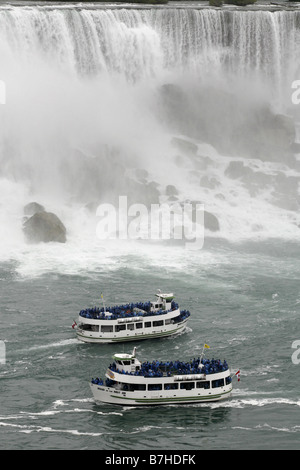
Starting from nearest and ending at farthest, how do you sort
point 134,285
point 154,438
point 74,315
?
point 154,438 → point 74,315 → point 134,285

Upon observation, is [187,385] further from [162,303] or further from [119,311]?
[162,303]


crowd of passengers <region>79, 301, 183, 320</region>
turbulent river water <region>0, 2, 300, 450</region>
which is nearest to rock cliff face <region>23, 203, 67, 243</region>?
turbulent river water <region>0, 2, 300, 450</region>

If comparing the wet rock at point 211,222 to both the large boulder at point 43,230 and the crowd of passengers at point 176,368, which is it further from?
the crowd of passengers at point 176,368

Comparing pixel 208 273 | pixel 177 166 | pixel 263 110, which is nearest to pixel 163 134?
pixel 177 166

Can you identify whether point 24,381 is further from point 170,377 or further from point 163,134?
point 163,134

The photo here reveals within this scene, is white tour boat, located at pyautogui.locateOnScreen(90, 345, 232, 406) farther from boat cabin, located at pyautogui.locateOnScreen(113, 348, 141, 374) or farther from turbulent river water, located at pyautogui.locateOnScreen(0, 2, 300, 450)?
turbulent river water, located at pyautogui.locateOnScreen(0, 2, 300, 450)

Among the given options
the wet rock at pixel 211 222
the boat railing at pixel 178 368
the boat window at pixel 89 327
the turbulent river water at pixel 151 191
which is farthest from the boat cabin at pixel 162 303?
the wet rock at pixel 211 222

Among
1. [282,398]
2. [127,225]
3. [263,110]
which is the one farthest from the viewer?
[263,110]
